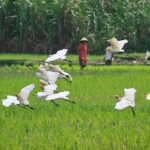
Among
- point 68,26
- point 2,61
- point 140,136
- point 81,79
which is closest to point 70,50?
point 68,26

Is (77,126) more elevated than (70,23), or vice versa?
(77,126)

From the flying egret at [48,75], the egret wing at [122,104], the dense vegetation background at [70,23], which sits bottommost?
the dense vegetation background at [70,23]

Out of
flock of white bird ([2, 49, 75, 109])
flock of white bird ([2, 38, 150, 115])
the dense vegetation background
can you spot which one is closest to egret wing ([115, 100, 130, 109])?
flock of white bird ([2, 38, 150, 115])

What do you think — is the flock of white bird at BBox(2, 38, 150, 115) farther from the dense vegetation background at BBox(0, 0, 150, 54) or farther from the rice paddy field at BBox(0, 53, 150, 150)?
the dense vegetation background at BBox(0, 0, 150, 54)

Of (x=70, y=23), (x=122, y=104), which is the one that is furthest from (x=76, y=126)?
(x=70, y=23)

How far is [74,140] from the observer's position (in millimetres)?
4945

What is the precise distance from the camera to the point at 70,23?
680 inches

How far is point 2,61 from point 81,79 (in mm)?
4104

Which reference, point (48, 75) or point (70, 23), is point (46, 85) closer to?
point (48, 75)

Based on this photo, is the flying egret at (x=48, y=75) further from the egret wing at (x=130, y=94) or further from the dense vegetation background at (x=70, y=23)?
the dense vegetation background at (x=70, y=23)

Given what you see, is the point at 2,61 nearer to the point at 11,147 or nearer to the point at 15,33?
the point at 15,33

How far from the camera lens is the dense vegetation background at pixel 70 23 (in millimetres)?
17047

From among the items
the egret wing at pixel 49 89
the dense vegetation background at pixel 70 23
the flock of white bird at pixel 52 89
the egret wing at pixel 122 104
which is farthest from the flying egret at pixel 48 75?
the dense vegetation background at pixel 70 23

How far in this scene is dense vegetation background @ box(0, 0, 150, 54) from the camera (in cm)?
1705
